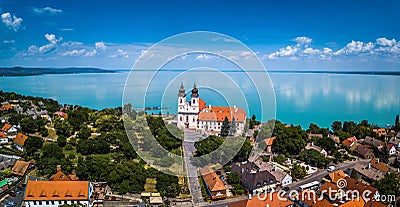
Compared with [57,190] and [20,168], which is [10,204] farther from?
[20,168]

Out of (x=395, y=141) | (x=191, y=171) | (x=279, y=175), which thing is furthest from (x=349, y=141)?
(x=191, y=171)

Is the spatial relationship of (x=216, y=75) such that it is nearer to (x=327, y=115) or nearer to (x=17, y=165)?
(x=17, y=165)

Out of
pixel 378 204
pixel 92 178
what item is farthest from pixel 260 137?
pixel 92 178

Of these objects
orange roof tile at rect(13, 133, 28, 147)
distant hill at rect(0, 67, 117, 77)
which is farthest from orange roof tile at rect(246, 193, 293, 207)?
distant hill at rect(0, 67, 117, 77)

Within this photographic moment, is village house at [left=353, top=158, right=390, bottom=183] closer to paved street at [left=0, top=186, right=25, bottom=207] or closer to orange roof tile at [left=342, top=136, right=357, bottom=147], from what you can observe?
orange roof tile at [left=342, top=136, right=357, bottom=147]

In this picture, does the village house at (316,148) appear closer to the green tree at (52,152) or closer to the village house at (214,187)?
the village house at (214,187)

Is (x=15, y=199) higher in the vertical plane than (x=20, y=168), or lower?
lower

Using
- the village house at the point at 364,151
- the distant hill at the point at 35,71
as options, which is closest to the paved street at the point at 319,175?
the village house at the point at 364,151

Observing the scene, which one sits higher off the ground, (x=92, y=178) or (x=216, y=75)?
(x=216, y=75)
